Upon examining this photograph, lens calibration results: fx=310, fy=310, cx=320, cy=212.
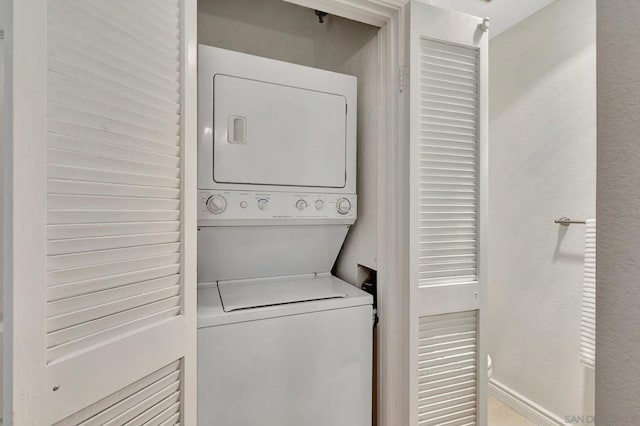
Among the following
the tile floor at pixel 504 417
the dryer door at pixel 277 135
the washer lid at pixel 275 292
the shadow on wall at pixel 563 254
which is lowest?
the tile floor at pixel 504 417

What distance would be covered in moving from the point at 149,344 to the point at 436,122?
1.34 meters

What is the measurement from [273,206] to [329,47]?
1.15 metres

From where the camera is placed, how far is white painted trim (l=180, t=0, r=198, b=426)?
96cm

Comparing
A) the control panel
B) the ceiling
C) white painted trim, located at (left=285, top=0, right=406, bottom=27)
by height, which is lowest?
the control panel

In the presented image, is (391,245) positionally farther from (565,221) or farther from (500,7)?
(500,7)

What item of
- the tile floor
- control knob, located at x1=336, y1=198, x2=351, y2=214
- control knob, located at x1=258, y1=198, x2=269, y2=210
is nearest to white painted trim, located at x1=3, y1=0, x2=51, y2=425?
control knob, located at x1=258, y1=198, x2=269, y2=210

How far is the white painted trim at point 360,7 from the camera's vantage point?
1304 mm

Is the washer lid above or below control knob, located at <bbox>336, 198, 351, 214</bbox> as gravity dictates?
below

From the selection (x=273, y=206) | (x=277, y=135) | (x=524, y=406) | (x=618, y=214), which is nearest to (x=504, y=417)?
(x=524, y=406)

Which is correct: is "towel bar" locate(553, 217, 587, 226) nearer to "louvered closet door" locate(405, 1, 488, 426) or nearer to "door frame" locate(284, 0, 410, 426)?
"louvered closet door" locate(405, 1, 488, 426)

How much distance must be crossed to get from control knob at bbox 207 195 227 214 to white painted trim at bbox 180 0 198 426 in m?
0.30

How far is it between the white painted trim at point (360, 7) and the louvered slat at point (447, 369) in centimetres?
135

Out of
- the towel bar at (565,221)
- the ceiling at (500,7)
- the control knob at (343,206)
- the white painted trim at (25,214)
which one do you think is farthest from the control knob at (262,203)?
the towel bar at (565,221)

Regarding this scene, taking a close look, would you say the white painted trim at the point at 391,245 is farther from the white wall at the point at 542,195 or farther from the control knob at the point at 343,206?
the white wall at the point at 542,195
